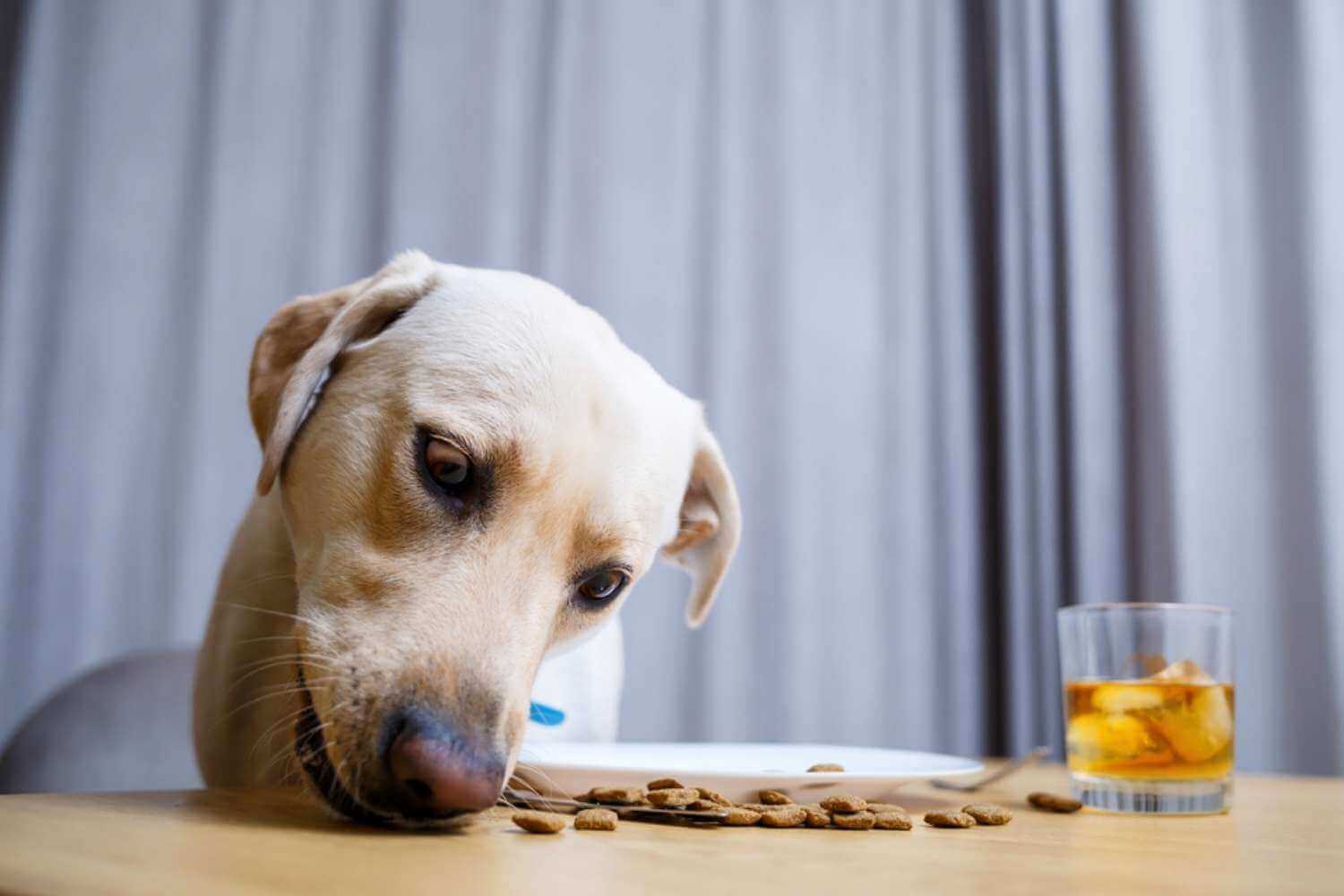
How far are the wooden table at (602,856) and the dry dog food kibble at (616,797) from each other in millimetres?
45

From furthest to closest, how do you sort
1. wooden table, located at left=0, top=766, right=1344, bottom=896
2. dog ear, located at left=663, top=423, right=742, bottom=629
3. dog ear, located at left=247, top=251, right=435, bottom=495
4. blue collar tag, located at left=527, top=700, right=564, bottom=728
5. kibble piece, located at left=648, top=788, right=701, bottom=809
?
1. dog ear, located at left=663, top=423, right=742, bottom=629
2. blue collar tag, located at left=527, top=700, right=564, bottom=728
3. dog ear, located at left=247, top=251, right=435, bottom=495
4. kibble piece, located at left=648, top=788, right=701, bottom=809
5. wooden table, located at left=0, top=766, right=1344, bottom=896

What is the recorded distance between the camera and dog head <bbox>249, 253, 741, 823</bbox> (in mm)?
906

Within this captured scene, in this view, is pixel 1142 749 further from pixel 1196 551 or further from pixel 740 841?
pixel 1196 551

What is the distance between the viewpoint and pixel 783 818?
2.99 ft

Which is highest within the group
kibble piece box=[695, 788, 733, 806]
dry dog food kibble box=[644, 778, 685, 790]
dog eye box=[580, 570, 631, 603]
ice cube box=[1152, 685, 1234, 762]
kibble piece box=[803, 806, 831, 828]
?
dog eye box=[580, 570, 631, 603]

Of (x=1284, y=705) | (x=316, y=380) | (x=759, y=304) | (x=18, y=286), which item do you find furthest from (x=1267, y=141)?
(x=18, y=286)

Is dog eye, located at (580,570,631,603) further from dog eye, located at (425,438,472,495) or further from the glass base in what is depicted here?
the glass base

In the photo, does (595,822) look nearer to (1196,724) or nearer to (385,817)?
(385,817)

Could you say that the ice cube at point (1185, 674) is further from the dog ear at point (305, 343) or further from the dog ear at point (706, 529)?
Result: the dog ear at point (305, 343)

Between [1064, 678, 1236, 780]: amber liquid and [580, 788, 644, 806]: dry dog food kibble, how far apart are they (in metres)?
0.47

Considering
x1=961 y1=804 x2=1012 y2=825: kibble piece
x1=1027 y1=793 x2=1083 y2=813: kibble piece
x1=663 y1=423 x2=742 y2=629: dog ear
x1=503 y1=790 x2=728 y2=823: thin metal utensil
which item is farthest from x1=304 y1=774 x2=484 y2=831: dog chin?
x1=663 y1=423 x2=742 y2=629: dog ear

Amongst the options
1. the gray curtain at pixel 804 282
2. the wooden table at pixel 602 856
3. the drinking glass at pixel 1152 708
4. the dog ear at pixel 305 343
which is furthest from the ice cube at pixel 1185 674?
the gray curtain at pixel 804 282

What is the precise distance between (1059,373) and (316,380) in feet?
7.59

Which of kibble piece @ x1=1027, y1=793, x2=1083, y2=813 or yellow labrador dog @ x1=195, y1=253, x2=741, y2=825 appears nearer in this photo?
yellow labrador dog @ x1=195, y1=253, x2=741, y2=825
